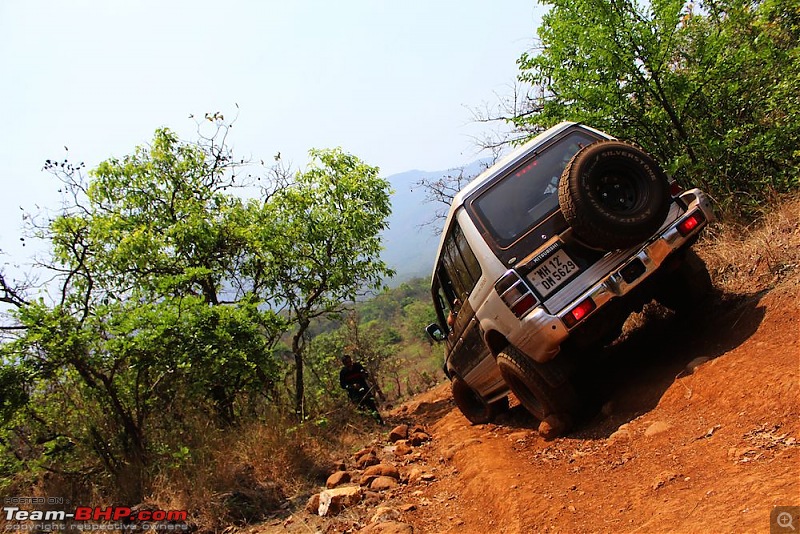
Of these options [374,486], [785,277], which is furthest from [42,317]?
[785,277]

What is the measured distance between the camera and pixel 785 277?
4.68 metres

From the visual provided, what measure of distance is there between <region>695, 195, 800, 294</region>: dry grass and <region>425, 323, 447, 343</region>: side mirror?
3208mm

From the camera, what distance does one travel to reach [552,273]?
4211 millimetres

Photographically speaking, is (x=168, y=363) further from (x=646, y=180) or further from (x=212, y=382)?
(x=646, y=180)

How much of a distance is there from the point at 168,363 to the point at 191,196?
4.72 metres

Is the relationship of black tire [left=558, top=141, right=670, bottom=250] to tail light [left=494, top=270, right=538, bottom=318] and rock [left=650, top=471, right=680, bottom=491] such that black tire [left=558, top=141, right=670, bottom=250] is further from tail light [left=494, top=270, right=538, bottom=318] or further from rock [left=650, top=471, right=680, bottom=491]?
rock [left=650, top=471, right=680, bottom=491]

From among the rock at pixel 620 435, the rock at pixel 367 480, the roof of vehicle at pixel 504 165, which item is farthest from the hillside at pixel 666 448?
the roof of vehicle at pixel 504 165

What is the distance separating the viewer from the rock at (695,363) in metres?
4.14

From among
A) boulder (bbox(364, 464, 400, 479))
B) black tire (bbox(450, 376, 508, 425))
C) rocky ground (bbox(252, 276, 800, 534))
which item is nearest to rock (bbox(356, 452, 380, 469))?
rocky ground (bbox(252, 276, 800, 534))

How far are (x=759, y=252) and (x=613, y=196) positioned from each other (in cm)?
217

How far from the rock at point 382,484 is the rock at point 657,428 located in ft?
7.63

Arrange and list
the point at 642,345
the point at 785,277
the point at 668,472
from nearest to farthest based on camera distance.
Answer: the point at 668,472
the point at 785,277
the point at 642,345

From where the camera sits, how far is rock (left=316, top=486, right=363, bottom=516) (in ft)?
14.7

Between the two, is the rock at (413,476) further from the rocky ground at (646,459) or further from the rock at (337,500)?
the rock at (337,500)
